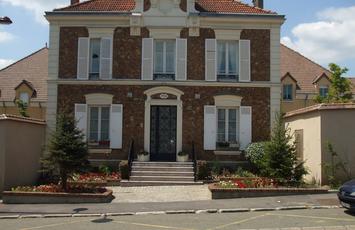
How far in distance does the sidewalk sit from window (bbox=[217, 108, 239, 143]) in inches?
302

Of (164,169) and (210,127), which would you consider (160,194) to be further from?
(210,127)

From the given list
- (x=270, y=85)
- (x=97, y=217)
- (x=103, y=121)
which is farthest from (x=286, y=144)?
(x=103, y=121)

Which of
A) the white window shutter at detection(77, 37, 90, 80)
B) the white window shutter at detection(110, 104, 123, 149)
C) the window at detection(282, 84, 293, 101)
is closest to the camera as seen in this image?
the white window shutter at detection(110, 104, 123, 149)

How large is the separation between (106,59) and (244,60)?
6.81 m

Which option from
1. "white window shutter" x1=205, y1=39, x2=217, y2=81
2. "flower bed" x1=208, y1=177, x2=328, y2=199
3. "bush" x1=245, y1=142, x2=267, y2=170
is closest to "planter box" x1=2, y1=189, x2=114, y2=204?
"flower bed" x1=208, y1=177, x2=328, y2=199

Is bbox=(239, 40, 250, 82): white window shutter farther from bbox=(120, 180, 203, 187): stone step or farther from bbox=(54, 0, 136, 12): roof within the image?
bbox=(120, 180, 203, 187): stone step

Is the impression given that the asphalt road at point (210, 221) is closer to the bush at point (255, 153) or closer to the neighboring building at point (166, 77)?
the bush at point (255, 153)

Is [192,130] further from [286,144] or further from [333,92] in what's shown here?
[333,92]

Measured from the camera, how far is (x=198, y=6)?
81.0 feet

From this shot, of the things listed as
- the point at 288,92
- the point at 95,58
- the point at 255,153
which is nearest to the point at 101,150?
the point at 95,58

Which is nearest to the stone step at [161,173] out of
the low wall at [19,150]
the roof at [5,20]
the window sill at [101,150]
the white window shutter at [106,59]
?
the window sill at [101,150]

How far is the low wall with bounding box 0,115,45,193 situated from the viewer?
17.9 metres

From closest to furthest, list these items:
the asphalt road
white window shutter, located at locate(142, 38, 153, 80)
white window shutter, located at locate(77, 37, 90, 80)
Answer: the asphalt road < white window shutter, located at locate(142, 38, 153, 80) < white window shutter, located at locate(77, 37, 90, 80)

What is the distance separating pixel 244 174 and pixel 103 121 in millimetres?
7399
